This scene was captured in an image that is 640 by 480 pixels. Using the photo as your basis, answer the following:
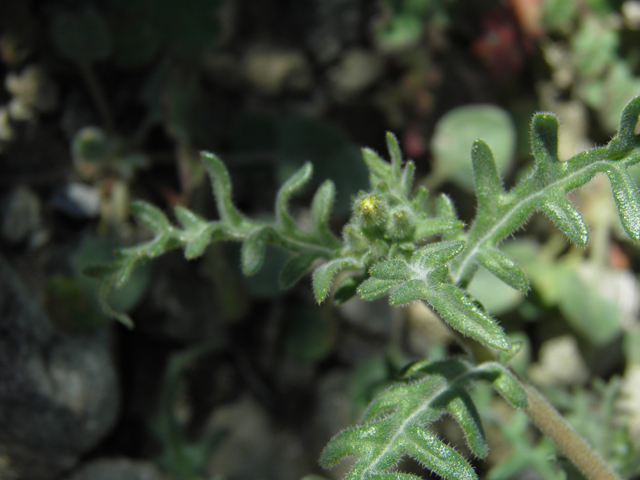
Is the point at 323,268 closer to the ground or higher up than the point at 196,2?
closer to the ground

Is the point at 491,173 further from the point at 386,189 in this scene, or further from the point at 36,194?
the point at 36,194

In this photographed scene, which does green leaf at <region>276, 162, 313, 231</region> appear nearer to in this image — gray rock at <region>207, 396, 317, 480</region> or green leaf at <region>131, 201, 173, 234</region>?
green leaf at <region>131, 201, 173, 234</region>

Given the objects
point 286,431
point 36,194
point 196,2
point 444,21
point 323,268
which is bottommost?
point 286,431

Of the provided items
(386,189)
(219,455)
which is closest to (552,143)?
(386,189)

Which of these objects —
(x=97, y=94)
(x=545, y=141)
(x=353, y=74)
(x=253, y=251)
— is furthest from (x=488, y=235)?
(x=97, y=94)

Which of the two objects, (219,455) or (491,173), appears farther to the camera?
(219,455)

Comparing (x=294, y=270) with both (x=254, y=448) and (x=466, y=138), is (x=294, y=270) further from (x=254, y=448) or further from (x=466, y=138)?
(x=466, y=138)

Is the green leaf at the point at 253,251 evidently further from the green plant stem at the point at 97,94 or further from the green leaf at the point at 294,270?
the green plant stem at the point at 97,94
